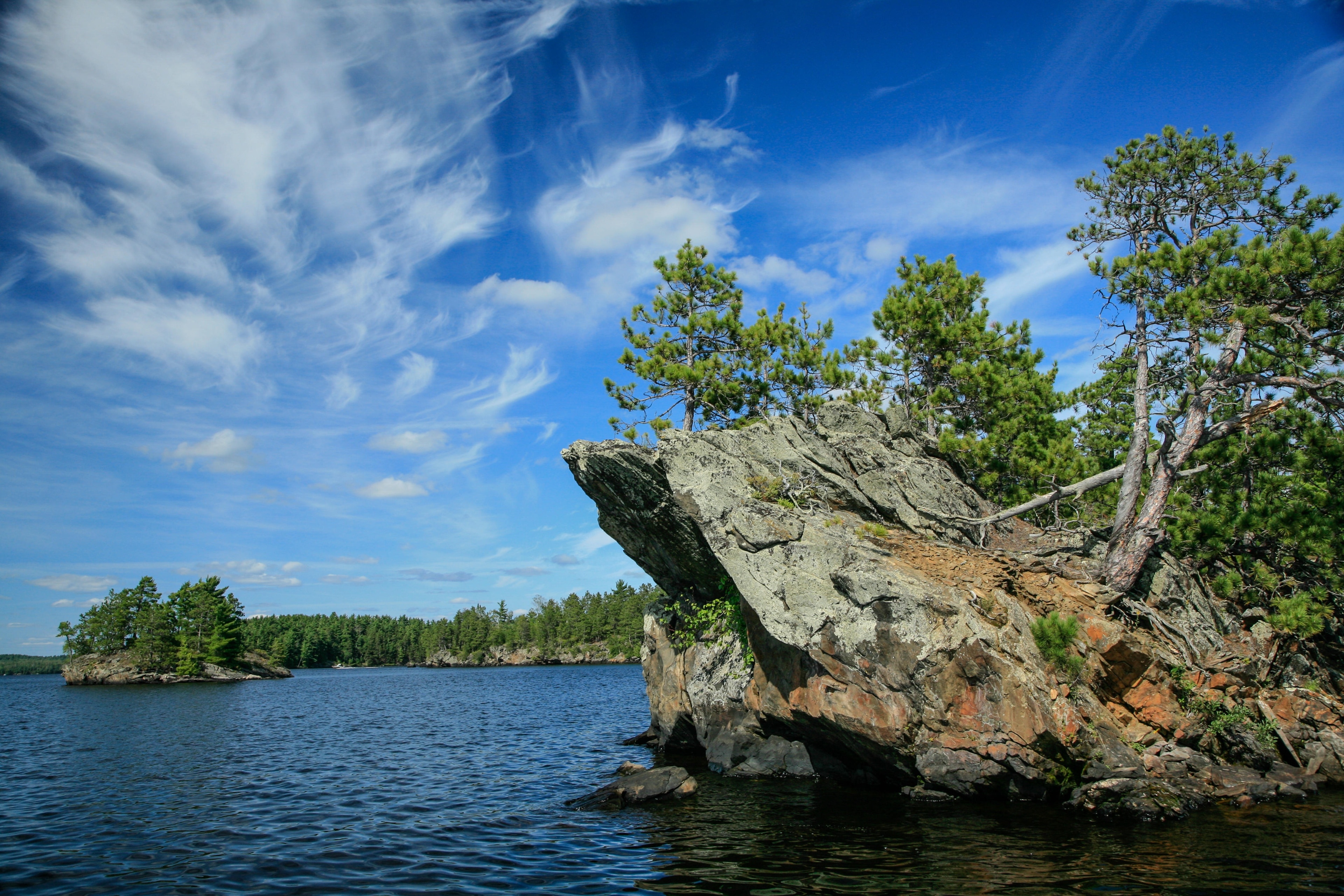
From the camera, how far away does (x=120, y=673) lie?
95.3m

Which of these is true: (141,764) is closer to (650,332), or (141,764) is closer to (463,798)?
(463,798)

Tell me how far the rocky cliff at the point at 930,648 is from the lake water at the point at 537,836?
1.27 m

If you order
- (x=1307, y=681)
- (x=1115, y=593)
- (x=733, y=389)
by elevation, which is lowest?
(x=1307, y=681)

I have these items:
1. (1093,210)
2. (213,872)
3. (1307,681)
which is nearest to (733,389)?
(1093,210)

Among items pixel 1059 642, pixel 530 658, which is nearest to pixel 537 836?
pixel 1059 642

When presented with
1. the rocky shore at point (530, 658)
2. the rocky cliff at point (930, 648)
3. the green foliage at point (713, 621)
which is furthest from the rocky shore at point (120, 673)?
the rocky cliff at point (930, 648)

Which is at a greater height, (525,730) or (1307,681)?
(1307,681)

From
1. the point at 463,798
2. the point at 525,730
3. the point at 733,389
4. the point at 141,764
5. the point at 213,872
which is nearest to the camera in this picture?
the point at 213,872

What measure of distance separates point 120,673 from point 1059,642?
123m

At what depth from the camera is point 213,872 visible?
14.0 m

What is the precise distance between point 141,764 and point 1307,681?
44.5 m

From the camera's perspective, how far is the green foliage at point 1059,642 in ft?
60.7

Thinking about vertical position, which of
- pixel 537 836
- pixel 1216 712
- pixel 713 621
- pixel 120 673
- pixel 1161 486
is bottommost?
pixel 537 836

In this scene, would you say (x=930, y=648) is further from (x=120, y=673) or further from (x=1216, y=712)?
(x=120, y=673)
